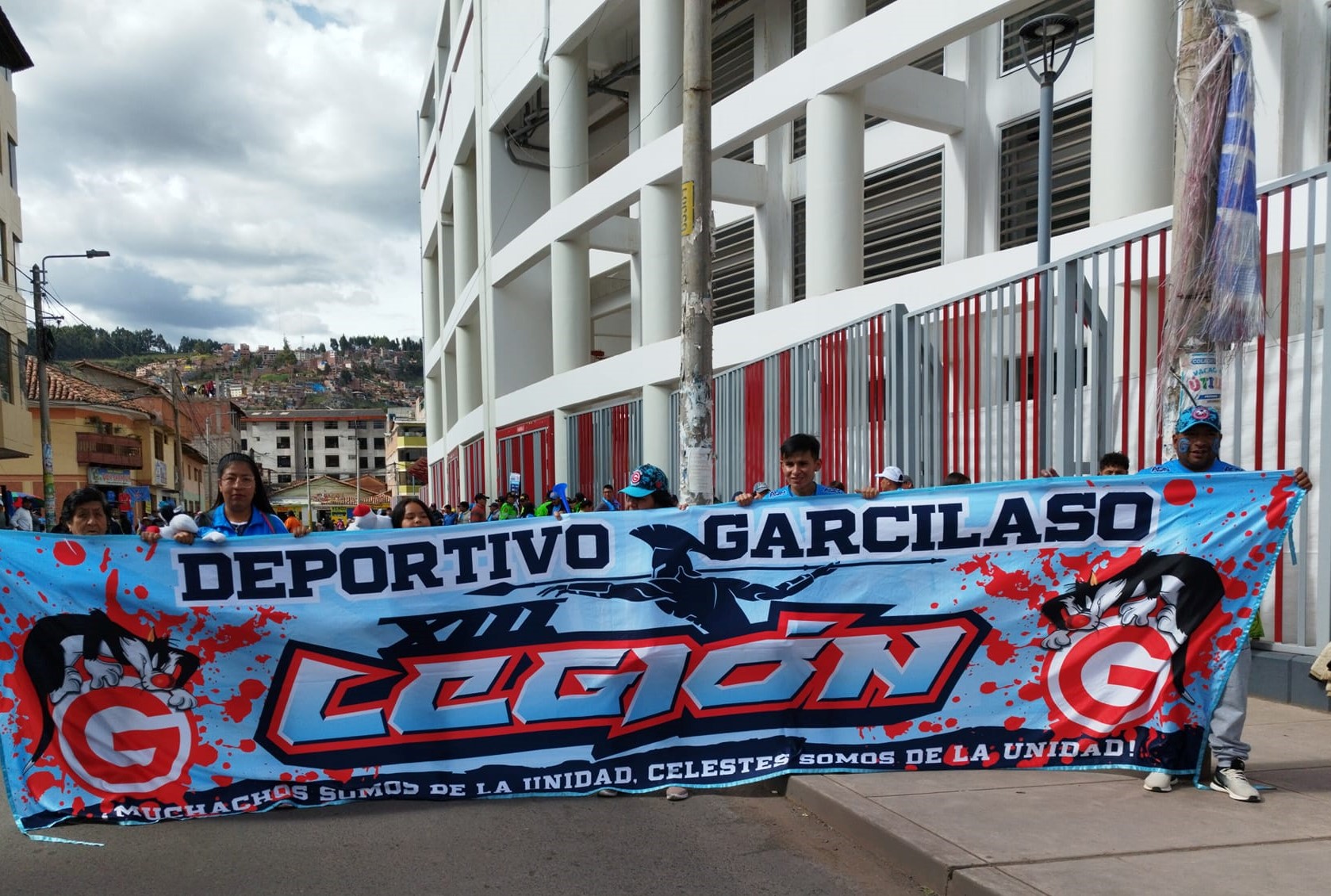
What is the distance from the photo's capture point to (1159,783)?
15.9ft

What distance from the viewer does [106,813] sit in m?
4.83

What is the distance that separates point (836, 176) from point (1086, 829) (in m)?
11.9

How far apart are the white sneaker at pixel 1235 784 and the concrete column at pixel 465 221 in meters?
30.8

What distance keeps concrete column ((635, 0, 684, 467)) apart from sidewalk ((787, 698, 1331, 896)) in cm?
1381

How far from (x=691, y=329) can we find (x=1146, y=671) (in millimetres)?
4967

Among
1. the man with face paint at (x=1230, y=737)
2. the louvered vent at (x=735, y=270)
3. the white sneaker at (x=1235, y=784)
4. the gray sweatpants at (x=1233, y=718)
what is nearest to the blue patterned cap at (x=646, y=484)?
the man with face paint at (x=1230, y=737)

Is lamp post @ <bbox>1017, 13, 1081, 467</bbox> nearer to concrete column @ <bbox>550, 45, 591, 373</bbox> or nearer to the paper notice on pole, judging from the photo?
the paper notice on pole

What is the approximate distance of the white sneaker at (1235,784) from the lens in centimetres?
468

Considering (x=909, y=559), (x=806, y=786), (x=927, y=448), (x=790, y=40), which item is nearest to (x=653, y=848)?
(x=806, y=786)

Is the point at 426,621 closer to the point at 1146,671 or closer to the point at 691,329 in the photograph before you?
the point at 1146,671

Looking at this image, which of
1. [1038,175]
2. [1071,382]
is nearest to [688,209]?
[1071,382]

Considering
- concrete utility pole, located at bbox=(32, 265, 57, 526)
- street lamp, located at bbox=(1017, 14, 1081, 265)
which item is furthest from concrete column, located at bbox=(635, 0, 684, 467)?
concrete utility pole, located at bbox=(32, 265, 57, 526)

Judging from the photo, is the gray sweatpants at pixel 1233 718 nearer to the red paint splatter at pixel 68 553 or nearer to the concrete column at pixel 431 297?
the red paint splatter at pixel 68 553

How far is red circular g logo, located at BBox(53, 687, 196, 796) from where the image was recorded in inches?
192
